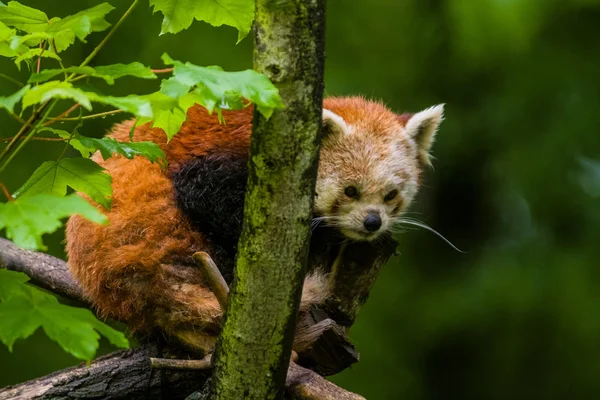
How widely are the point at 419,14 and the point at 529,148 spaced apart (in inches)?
45.9

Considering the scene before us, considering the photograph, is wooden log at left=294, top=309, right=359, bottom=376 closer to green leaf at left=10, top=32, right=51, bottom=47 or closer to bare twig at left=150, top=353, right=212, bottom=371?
bare twig at left=150, top=353, right=212, bottom=371

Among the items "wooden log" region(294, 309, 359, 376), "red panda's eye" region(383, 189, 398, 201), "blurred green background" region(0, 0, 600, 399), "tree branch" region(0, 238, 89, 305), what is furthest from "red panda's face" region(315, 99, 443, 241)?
"blurred green background" region(0, 0, 600, 399)

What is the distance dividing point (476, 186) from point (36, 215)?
4404mm

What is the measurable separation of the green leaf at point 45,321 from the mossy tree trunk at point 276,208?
44cm

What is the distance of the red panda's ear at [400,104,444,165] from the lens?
11.9ft

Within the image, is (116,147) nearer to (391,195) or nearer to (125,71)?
(125,71)

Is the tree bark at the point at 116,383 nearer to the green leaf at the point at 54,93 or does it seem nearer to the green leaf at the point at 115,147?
the green leaf at the point at 115,147

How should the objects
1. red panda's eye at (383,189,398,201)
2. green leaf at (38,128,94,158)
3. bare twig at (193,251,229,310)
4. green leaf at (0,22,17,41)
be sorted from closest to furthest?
green leaf at (0,22,17,41) → green leaf at (38,128,94,158) → bare twig at (193,251,229,310) → red panda's eye at (383,189,398,201)

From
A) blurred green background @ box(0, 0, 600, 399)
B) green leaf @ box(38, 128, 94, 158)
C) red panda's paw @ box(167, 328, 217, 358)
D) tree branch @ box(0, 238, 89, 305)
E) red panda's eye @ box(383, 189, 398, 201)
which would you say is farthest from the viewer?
blurred green background @ box(0, 0, 600, 399)

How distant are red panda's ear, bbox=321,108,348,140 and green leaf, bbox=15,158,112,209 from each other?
5.10 ft

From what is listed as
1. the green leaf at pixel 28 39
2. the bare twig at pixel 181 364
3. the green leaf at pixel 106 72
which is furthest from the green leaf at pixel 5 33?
the bare twig at pixel 181 364

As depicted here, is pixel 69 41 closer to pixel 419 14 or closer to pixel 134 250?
pixel 134 250

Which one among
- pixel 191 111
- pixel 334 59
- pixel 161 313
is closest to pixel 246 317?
pixel 161 313

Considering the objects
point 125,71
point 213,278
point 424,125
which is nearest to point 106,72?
point 125,71
